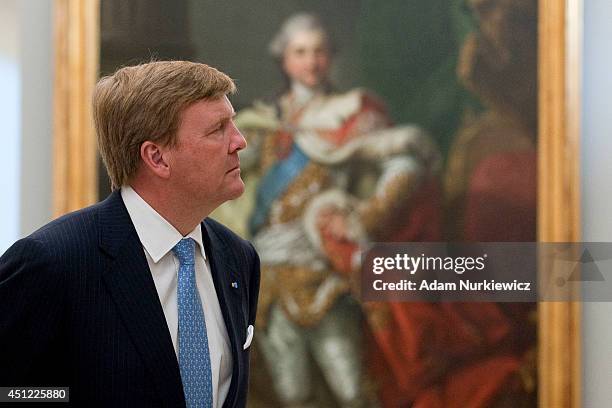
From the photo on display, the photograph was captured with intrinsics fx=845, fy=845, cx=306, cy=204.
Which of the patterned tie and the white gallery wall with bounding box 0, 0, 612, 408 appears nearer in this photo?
the patterned tie

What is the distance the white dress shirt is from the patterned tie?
2 cm

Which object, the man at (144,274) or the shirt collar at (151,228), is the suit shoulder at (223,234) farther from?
the shirt collar at (151,228)

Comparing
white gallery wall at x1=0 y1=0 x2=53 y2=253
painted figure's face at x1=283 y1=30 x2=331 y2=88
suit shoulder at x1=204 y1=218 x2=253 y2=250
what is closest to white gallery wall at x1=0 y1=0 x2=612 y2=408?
white gallery wall at x1=0 y1=0 x2=53 y2=253

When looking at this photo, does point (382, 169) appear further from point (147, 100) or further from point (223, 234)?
point (147, 100)

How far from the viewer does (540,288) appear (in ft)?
12.3

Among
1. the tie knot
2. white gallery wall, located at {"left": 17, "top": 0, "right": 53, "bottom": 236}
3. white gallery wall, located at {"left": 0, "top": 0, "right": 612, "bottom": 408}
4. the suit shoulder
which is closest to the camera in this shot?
the tie knot

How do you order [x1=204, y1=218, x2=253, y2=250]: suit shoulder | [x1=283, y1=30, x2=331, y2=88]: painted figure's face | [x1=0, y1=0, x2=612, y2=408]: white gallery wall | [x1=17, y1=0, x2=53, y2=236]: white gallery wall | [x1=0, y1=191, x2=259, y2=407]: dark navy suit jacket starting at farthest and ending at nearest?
[x1=17, y1=0, x2=53, y2=236]: white gallery wall < [x1=283, y1=30, x2=331, y2=88]: painted figure's face < [x1=0, y1=0, x2=612, y2=408]: white gallery wall < [x1=204, y1=218, x2=253, y2=250]: suit shoulder < [x1=0, y1=191, x2=259, y2=407]: dark navy suit jacket

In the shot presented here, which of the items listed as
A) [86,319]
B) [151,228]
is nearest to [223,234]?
[151,228]

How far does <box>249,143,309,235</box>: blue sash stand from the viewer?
386 centimetres

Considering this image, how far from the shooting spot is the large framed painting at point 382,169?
149 inches

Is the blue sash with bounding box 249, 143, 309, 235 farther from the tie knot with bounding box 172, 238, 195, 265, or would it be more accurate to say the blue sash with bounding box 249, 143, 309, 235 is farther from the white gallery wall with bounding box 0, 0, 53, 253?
the tie knot with bounding box 172, 238, 195, 265

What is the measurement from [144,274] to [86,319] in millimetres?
195

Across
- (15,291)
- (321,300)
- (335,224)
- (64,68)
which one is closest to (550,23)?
(335,224)

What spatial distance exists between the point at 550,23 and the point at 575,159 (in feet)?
2.01
